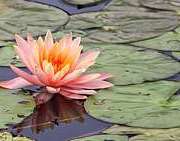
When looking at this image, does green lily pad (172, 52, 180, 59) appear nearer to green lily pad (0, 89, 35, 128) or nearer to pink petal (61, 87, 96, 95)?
pink petal (61, 87, 96, 95)

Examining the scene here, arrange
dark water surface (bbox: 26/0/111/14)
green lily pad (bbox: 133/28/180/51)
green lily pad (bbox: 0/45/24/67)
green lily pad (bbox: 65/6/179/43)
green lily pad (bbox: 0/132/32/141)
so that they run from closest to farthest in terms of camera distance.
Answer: green lily pad (bbox: 0/132/32/141) < green lily pad (bbox: 0/45/24/67) < green lily pad (bbox: 133/28/180/51) < green lily pad (bbox: 65/6/179/43) < dark water surface (bbox: 26/0/111/14)

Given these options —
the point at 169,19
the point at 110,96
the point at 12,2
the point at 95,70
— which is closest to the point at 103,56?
the point at 95,70

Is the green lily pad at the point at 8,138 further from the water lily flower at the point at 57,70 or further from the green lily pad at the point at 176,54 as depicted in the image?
the green lily pad at the point at 176,54

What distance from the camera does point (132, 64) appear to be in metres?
2.60

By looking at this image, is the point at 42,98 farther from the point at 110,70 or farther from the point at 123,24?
the point at 123,24

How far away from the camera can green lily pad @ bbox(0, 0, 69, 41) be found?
9.71 ft

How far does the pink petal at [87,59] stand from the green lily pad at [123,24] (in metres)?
0.37

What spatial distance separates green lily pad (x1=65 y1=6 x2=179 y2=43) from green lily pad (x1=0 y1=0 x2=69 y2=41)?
0.25 ft

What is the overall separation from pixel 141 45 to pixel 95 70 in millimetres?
328

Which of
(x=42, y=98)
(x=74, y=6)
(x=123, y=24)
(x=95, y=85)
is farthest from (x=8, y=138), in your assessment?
(x=74, y=6)

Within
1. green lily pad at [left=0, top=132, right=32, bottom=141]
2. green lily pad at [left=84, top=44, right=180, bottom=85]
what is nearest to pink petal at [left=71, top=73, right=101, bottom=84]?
green lily pad at [left=84, top=44, right=180, bottom=85]

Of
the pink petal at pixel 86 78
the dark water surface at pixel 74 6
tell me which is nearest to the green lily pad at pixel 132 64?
the pink petal at pixel 86 78

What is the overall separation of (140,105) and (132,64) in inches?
12.8

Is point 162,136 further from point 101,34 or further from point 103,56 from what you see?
point 101,34
